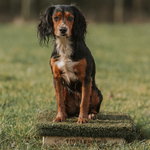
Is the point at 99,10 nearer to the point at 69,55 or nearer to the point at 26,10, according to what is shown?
the point at 26,10

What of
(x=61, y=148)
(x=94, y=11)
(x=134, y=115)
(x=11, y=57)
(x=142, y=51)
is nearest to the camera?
(x=61, y=148)

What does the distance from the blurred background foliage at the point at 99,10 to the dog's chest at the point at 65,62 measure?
2773 centimetres

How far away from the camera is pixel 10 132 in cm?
379

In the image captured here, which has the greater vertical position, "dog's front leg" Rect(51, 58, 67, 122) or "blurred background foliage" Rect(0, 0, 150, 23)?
"blurred background foliage" Rect(0, 0, 150, 23)

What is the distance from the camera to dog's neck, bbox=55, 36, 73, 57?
3653mm

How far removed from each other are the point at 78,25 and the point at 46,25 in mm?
459

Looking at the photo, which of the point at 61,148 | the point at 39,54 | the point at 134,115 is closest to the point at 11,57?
the point at 39,54

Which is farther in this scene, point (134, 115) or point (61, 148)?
point (134, 115)

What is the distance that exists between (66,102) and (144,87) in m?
3.83

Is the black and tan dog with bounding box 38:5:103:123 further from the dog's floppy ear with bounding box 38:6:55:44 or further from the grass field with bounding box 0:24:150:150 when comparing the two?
the grass field with bounding box 0:24:150:150

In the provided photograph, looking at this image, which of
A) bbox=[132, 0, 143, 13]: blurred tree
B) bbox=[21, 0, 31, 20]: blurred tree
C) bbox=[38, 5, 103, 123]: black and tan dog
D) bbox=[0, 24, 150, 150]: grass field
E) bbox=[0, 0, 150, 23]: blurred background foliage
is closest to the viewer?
bbox=[38, 5, 103, 123]: black and tan dog

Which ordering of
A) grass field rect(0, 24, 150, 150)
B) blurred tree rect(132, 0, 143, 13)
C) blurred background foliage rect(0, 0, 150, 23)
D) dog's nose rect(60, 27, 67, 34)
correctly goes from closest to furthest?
dog's nose rect(60, 27, 67, 34), grass field rect(0, 24, 150, 150), blurred background foliage rect(0, 0, 150, 23), blurred tree rect(132, 0, 143, 13)

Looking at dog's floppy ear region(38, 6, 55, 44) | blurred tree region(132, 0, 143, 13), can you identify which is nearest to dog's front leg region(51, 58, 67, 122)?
dog's floppy ear region(38, 6, 55, 44)

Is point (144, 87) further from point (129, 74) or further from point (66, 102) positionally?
point (66, 102)
